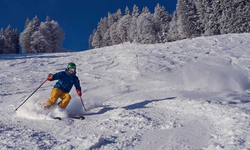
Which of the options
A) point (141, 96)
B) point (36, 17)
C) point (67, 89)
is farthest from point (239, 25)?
point (36, 17)

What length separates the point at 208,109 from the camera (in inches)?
174

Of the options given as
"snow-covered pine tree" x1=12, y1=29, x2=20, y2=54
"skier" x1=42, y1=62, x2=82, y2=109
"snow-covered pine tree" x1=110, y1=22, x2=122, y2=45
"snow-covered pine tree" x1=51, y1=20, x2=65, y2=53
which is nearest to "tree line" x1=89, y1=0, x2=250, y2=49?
"snow-covered pine tree" x1=110, y1=22, x2=122, y2=45

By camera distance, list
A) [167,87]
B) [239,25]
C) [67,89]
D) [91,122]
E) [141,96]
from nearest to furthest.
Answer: [91,122], [67,89], [141,96], [167,87], [239,25]

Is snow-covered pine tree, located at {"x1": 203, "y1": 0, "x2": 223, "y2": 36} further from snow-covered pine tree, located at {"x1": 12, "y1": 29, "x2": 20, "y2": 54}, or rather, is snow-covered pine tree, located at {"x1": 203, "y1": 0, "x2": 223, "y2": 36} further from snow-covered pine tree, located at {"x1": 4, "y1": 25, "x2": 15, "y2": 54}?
snow-covered pine tree, located at {"x1": 12, "y1": 29, "x2": 20, "y2": 54}

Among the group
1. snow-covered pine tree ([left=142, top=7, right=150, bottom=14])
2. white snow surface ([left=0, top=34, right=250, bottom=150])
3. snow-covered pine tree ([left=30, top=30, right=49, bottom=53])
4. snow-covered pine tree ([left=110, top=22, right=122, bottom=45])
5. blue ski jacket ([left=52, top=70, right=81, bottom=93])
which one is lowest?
white snow surface ([left=0, top=34, right=250, bottom=150])

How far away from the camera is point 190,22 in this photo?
37.8 meters

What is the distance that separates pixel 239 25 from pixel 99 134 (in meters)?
36.1

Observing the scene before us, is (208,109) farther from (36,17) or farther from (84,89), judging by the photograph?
(36,17)

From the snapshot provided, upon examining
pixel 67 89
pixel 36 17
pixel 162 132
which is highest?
pixel 36 17

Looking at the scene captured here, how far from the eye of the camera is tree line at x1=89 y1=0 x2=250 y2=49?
32344 mm

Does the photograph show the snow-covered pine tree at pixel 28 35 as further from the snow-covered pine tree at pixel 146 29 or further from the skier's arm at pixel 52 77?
the skier's arm at pixel 52 77

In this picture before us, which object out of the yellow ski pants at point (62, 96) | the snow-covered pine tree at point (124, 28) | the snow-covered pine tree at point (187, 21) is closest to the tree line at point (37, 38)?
the snow-covered pine tree at point (124, 28)

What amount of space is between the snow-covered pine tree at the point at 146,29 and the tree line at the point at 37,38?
20.3m

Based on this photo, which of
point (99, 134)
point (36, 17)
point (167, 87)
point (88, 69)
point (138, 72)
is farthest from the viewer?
point (36, 17)
